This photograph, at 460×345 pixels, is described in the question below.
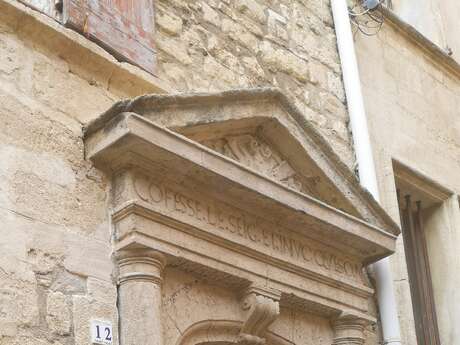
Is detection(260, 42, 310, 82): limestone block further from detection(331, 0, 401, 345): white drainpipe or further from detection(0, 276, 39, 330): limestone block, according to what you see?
detection(0, 276, 39, 330): limestone block

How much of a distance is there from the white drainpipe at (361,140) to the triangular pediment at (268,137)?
12.2 inches

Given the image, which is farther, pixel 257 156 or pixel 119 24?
pixel 257 156

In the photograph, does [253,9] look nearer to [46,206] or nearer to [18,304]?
[46,206]

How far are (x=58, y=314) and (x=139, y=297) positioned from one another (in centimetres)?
38

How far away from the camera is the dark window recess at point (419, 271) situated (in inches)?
254

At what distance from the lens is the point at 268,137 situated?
202 inches

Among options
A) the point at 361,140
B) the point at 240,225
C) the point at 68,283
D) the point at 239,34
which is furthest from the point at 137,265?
the point at 361,140

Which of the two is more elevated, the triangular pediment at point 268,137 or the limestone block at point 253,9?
the limestone block at point 253,9

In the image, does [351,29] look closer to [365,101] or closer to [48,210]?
[365,101]

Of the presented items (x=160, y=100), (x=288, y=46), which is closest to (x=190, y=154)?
(x=160, y=100)

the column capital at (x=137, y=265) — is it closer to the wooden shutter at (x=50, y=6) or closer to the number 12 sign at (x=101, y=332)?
the number 12 sign at (x=101, y=332)

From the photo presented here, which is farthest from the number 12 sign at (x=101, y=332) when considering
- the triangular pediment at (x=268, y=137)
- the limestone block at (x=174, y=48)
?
the limestone block at (x=174, y=48)

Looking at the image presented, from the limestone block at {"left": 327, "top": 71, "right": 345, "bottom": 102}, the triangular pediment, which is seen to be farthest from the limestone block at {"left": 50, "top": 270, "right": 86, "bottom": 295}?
the limestone block at {"left": 327, "top": 71, "right": 345, "bottom": 102}

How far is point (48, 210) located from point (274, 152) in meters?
1.65
